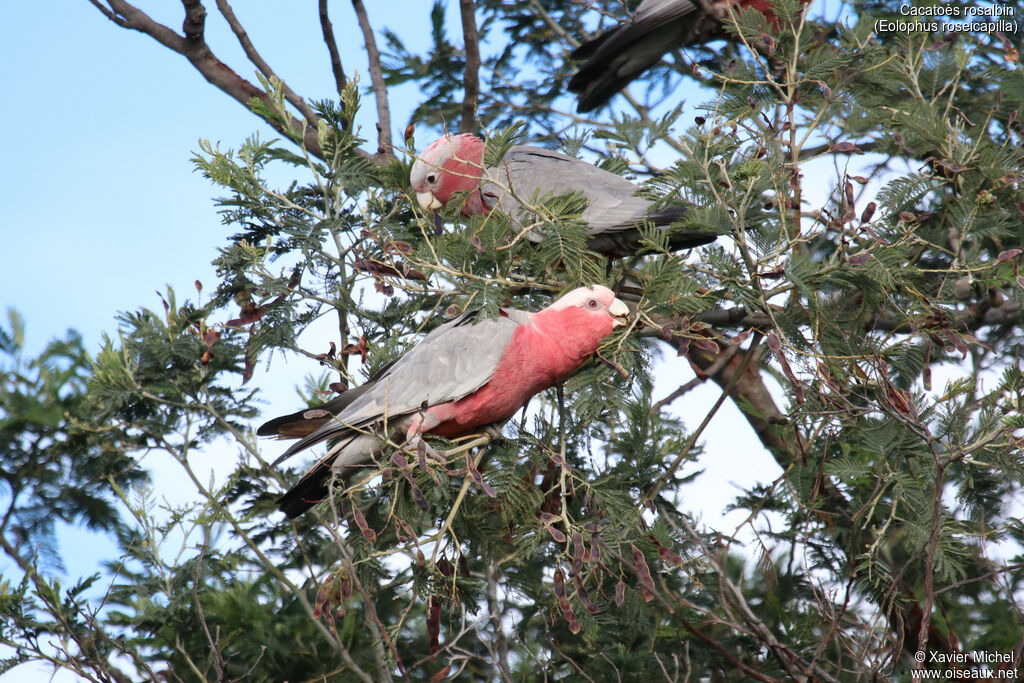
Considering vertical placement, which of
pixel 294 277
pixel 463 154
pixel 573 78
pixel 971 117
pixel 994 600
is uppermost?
pixel 573 78

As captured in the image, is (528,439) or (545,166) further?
(545,166)

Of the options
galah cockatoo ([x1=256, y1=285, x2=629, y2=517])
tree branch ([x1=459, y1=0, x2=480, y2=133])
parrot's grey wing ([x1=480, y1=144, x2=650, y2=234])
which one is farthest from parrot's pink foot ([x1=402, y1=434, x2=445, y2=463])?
tree branch ([x1=459, y1=0, x2=480, y2=133])

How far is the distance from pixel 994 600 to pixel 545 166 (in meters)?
3.21

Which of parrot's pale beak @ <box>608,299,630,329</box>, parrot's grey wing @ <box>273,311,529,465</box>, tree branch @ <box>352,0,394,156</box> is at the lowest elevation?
parrot's pale beak @ <box>608,299,630,329</box>

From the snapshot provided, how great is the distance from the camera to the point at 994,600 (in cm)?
433

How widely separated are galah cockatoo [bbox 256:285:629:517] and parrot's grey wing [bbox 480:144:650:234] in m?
0.76

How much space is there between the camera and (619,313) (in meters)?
3.11

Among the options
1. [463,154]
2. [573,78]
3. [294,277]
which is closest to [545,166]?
[463,154]

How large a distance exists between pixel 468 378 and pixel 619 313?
0.63 meters

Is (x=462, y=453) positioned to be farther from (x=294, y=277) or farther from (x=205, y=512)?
(x=205, y=512)

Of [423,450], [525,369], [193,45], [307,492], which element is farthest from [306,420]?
[193,45]

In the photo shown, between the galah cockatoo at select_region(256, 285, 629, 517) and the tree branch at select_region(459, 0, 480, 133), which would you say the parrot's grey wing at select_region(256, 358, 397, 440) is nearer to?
the galah cockatoo at select_region(256, 285, 629, 517)

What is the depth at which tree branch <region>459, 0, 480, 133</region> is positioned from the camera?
182 inches

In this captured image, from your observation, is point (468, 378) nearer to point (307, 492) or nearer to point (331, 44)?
point (307, 492)
